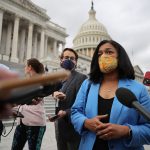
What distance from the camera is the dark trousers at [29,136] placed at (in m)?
3.19

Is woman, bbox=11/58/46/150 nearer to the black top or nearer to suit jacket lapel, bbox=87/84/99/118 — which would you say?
suit jacket lapel, bbox=87/84/99/118

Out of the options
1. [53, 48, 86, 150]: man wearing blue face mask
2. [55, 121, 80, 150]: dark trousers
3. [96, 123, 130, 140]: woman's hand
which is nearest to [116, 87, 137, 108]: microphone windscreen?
[96, 123, 130, 140]: woman's hand

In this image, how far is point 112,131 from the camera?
179 centimetres

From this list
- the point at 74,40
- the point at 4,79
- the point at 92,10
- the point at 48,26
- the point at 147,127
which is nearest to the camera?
the point at 4,79

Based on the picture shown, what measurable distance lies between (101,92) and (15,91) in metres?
1.72

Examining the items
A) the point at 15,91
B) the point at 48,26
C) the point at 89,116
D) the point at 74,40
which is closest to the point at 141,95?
the point at 89,116

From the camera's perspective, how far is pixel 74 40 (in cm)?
8669

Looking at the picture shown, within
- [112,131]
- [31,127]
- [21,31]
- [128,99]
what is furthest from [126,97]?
[21,31]

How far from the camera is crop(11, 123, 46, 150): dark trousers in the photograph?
3.19 meters

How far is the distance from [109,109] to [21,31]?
36.6m

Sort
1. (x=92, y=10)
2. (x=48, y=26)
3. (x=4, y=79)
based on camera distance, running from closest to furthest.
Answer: (x=4, y=79) < (x=48, y=26) < (x=92, y=10)

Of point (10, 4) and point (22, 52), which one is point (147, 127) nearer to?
point (10, 4)

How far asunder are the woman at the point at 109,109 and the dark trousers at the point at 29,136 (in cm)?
115

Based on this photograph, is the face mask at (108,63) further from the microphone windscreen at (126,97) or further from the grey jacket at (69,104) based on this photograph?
the grey jacket at (69,104)
